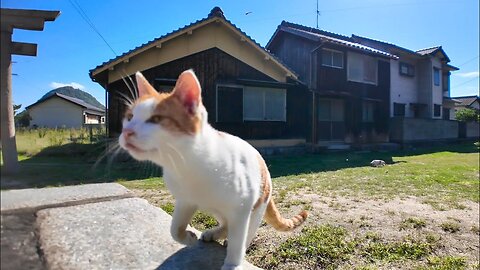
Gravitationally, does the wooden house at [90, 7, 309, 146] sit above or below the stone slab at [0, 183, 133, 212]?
above

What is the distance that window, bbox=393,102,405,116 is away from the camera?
17.8 meters

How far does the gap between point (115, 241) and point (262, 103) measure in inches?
51.5

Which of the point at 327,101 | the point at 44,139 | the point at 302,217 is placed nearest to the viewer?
the point at 44,139

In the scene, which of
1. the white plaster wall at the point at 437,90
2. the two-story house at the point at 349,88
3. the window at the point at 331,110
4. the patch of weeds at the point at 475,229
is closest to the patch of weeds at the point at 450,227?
the patch of weeds at the point at 475,229

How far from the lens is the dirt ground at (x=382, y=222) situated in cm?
269

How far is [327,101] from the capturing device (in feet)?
A: 40.8

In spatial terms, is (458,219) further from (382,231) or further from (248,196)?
(248,196)

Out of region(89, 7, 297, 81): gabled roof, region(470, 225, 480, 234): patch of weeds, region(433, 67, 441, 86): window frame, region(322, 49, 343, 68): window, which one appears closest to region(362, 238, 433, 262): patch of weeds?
region(470, 225, 480, 234): patch of weeds

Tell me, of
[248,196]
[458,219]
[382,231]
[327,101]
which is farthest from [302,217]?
[327,101]

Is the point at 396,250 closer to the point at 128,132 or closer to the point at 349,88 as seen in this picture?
the point at 128,132

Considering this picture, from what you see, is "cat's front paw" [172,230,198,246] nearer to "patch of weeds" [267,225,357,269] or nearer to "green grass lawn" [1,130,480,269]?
"green grass lawn" [1,130,480,269]

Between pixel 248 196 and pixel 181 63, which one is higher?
pixel 181 63

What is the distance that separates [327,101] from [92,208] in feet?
40.5

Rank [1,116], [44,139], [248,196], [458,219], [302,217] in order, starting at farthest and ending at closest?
[458,219] → [302,217] → [248,196] → [44,139] → [1,116]
